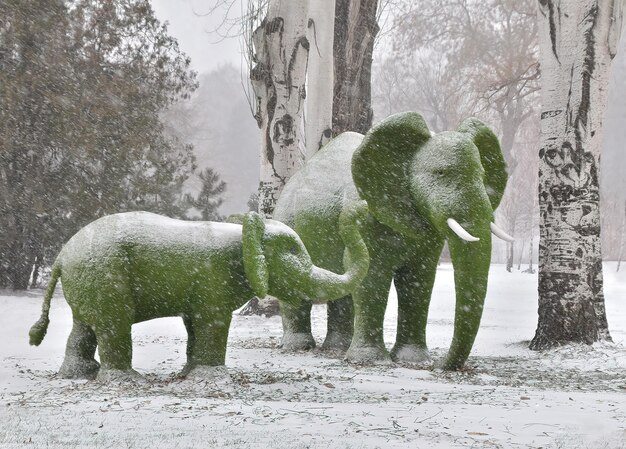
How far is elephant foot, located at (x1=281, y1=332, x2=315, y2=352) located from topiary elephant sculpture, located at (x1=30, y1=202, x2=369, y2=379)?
2197 millimetres

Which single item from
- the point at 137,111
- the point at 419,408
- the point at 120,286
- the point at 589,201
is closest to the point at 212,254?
the point at 120,286

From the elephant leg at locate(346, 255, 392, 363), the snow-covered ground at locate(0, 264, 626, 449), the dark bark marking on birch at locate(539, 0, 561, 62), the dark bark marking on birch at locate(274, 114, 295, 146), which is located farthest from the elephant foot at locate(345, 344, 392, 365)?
the dark bark marking on birch at locate(274, 114, 295, 146)

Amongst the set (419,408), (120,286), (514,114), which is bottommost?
(419,408)

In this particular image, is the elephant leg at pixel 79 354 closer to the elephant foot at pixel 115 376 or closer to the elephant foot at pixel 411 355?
the elephant foot at pixel 115 376

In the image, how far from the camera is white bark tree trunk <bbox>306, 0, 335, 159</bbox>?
37.3 feet

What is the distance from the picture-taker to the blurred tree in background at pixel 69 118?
47.0 ft

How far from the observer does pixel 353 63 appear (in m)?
13.4

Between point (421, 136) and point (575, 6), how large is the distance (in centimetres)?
286

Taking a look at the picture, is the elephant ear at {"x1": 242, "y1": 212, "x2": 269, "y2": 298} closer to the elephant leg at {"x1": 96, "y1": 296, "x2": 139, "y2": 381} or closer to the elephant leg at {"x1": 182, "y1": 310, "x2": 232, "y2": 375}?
the elephant leg at {"x1": 182, "y1": 310, "x2": 232, "y2": 375}

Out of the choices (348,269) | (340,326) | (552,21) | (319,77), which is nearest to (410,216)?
(348,269)

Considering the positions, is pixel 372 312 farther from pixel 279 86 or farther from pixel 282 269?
pixel 279 86

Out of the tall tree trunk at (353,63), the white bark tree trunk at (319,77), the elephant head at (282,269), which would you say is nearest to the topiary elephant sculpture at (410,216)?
the elephant head at (282,269)

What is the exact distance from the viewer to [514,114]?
86.3 ft

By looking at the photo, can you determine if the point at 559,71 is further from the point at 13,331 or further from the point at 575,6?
the point at 13,331
